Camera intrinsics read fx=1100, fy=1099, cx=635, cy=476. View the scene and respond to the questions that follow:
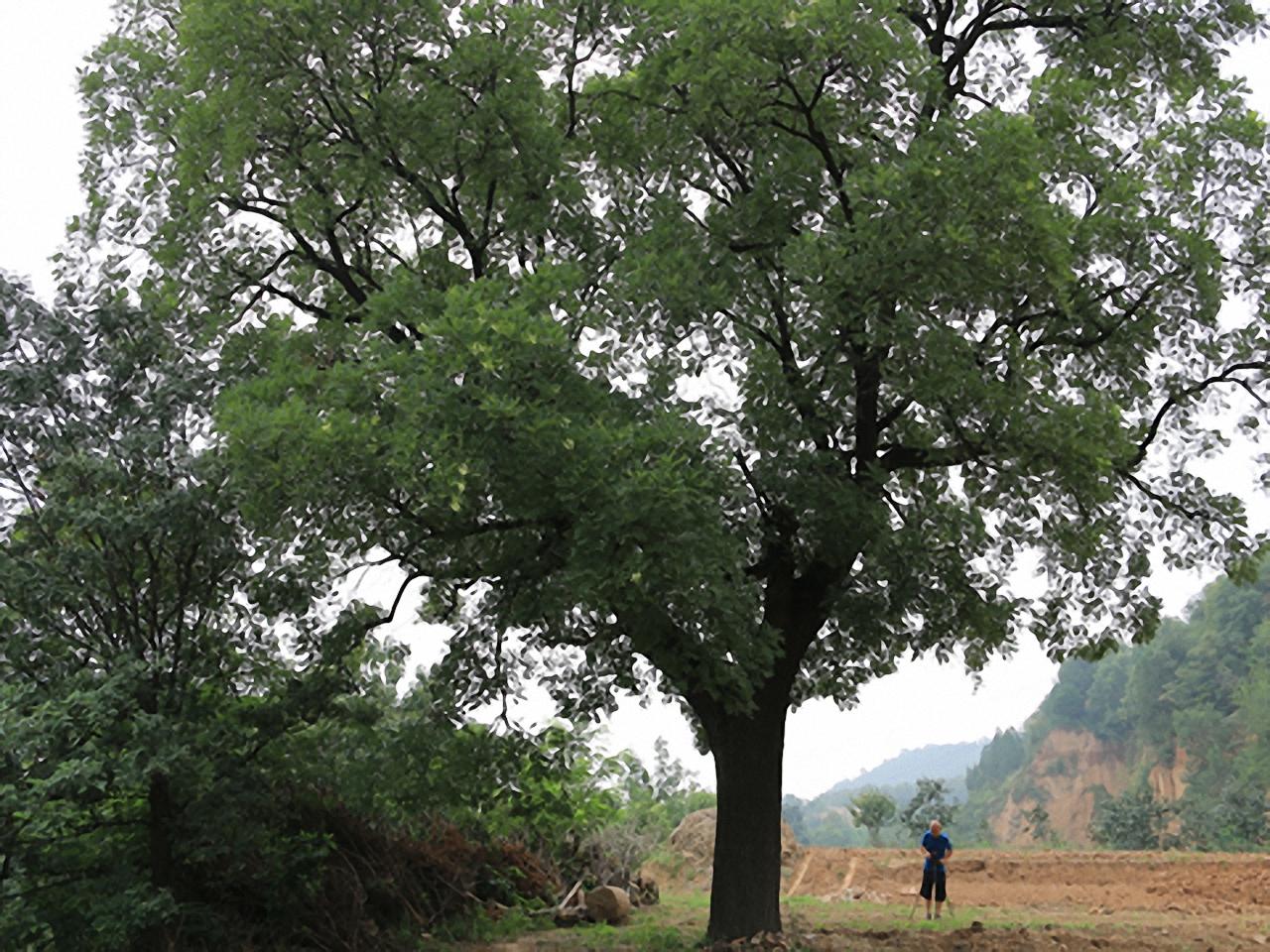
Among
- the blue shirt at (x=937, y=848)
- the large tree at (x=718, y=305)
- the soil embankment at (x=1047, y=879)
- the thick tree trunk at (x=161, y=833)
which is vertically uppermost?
the large tree at (x=718, y=305)

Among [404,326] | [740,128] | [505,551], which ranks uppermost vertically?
[740,128]

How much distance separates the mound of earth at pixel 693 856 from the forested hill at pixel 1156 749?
13828 millimetres

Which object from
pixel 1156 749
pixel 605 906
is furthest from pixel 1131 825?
pixel 1156 749

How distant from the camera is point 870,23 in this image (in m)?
9.46

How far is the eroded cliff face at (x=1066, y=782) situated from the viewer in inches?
2514

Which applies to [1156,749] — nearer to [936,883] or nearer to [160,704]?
[936,883]

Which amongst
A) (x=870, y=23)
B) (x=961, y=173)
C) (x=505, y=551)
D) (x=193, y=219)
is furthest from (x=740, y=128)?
(x=193, y=219)

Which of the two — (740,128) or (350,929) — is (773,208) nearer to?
(740,128)

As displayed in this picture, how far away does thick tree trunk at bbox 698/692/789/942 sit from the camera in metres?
11.2

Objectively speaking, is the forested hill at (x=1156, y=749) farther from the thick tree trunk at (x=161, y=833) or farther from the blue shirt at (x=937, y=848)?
the thick tree trunk at (x=161, y=833)

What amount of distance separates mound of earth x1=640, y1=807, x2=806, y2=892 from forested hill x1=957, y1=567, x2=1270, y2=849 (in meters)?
13.8

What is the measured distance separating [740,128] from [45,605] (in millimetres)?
7541

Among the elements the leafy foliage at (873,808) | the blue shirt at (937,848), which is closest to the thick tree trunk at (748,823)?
the blue shirt at (937,848)

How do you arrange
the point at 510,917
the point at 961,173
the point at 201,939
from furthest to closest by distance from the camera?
the point at 510,917 < the point at 201,939 < the point at 961,173
